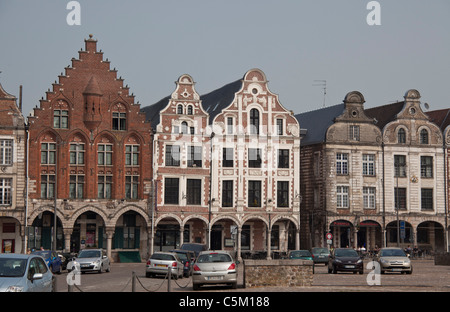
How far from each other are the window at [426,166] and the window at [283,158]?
13454 mm

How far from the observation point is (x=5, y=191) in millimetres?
66125

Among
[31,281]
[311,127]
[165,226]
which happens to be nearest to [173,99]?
[165,226]

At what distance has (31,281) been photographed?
2266 cm

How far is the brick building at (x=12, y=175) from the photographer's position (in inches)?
2596

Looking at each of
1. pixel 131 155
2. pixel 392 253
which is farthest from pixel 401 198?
pixel 392 253

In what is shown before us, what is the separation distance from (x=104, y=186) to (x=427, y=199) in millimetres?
30039

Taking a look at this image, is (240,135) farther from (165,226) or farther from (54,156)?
(54,156)

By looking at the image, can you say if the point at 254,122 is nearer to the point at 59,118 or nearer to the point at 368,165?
the point at 368,165

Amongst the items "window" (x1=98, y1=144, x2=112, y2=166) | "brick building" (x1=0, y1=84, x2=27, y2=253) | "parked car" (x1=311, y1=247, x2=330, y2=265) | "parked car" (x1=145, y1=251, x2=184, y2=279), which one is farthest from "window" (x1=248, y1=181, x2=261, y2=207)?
"parked car" (x1=145, y1=251, x2=184, y2=279)

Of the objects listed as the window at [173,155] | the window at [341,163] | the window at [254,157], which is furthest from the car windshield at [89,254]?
the window at [341,163]

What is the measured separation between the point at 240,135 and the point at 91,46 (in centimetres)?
1466

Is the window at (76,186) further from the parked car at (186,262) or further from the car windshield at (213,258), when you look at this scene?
the car windshield at (213,258)

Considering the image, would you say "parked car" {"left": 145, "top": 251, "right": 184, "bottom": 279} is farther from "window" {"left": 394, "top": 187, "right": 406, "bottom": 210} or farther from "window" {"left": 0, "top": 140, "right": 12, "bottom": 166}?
"window" {"left": 394, "top": 187, "right": 406, "bottom": 210}

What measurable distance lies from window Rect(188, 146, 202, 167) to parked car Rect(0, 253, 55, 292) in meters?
46.6
